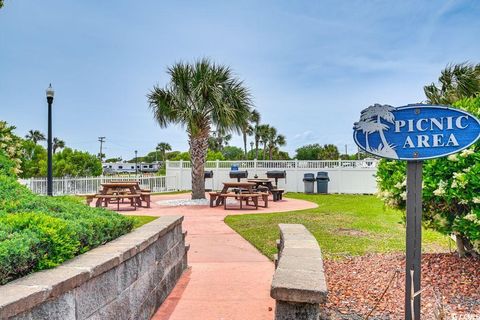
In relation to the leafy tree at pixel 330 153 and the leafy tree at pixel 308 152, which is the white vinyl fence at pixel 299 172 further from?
the leafy tree at pixel 308 152

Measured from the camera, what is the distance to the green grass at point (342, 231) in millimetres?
6227

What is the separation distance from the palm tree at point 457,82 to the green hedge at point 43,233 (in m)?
14.2

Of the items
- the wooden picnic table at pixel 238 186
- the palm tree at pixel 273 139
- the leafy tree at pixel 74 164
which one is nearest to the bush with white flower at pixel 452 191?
the wooden picnic table at pixel 238 186

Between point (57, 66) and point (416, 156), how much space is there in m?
14.3

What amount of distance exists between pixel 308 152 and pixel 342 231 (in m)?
70.7

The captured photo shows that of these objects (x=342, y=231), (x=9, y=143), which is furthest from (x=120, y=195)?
(x=342, y=231)

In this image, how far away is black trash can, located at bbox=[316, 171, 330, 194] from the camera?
2002 cm

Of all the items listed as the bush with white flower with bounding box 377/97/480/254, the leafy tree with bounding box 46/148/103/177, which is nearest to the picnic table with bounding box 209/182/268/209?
the bush with white flower with bounding box 377/97/480/254

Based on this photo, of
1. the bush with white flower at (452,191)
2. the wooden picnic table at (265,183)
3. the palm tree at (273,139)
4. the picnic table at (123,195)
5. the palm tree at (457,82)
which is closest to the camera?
the bush with white flower at (452,191)

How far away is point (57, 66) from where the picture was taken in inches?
552

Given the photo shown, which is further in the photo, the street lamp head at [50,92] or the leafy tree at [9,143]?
the street lamp head at [50,92]

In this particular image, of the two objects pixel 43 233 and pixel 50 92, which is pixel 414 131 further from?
pixel 50 92

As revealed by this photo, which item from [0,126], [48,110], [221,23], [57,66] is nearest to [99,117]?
[57,66]

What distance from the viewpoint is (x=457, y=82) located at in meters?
15.4
